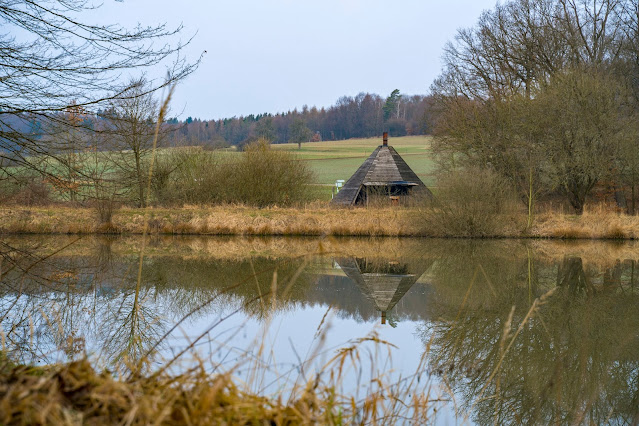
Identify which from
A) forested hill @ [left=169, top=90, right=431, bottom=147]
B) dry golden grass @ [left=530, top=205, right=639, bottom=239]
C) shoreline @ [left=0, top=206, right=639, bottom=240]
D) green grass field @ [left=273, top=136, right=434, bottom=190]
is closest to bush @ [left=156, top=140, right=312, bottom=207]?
shoreline @ [left=0, top=206, right=639, bottom=240]

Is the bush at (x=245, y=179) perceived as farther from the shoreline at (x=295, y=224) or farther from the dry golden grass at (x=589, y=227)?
the dry golden grass at (x=589, y=227)

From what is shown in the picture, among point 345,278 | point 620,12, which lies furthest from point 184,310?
point 620,12

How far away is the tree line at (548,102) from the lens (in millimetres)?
24297

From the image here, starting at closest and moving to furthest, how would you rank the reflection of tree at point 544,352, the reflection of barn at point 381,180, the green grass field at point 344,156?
the reflection of tree at point 544,352 < the reflection of barn at point 381,180 < the green grass field at point 344,156

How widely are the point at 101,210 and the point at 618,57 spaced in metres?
23.4

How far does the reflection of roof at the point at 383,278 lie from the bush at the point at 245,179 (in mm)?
12145

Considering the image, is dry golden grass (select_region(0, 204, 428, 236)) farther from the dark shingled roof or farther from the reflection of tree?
the reflection of tree

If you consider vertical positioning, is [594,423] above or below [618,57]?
below

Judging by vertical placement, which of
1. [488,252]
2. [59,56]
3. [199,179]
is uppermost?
[59,56]

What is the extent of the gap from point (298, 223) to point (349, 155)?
1568 inches

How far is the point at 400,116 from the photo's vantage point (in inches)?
3059

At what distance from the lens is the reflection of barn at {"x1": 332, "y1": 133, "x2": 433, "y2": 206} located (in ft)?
108

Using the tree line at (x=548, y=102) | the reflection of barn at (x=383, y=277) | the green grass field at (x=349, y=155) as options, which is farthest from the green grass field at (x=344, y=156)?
the reflection of barn at (x=383, y=277)

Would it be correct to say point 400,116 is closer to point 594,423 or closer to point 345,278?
point 345,278
